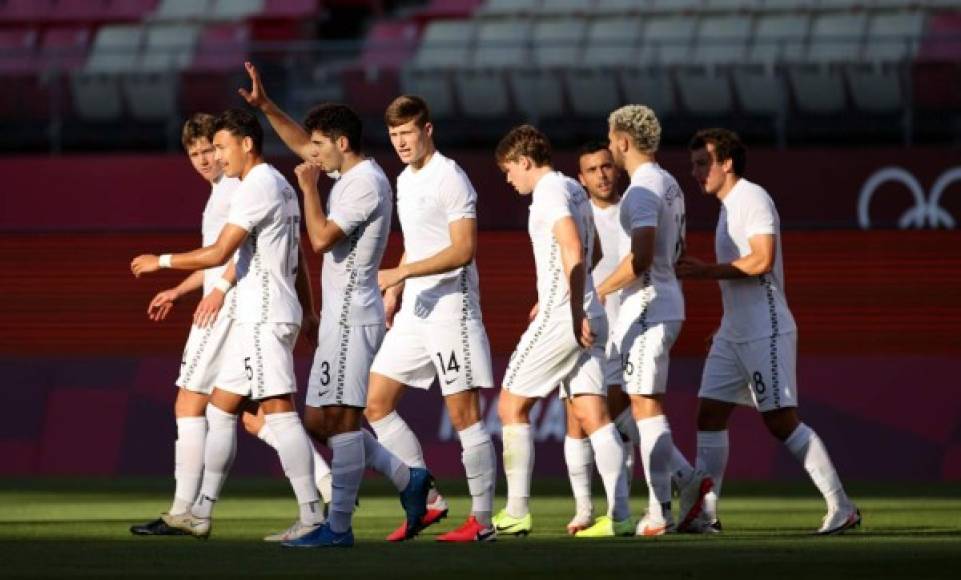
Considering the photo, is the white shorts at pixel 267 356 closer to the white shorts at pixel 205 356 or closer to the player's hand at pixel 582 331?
the white shorts at pixel 205 356

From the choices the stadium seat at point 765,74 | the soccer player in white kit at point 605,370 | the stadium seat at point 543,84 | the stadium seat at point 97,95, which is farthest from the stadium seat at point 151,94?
the soccer player in white kit at point 605,370

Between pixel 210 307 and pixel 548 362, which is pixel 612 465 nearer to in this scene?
pixel 548 362

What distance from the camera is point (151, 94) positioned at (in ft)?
71.4

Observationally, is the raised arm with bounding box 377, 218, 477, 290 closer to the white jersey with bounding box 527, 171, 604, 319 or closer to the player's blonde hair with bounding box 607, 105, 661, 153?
the white jersey with bounding box 527, 171, 604, 319

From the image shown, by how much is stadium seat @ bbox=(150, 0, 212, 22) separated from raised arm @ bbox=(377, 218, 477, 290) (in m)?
15.0

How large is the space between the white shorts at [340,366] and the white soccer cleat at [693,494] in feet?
7.74

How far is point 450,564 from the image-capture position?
29.9 ft

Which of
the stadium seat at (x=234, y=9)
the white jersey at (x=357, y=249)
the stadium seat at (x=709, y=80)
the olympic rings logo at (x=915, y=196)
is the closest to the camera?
the white jersey at (x=357, y=249)

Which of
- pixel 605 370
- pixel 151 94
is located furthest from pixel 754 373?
pixel 151 94

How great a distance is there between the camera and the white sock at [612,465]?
437 inches

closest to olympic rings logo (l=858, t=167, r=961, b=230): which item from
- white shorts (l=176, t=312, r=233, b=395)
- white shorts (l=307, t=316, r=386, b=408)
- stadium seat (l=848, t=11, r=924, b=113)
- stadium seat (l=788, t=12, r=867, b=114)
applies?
stadium seat (l=848, t=11, r=924, b=113)

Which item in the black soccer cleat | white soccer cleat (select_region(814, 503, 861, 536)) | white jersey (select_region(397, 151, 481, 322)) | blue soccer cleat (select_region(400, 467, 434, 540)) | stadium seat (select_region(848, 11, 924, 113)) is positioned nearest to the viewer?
blue soccer cleat (select_region(400, 467, 434, 540))

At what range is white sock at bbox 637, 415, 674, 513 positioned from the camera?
37.6 feet

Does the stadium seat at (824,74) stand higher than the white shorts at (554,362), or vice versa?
the stadium seat at (824,74)
